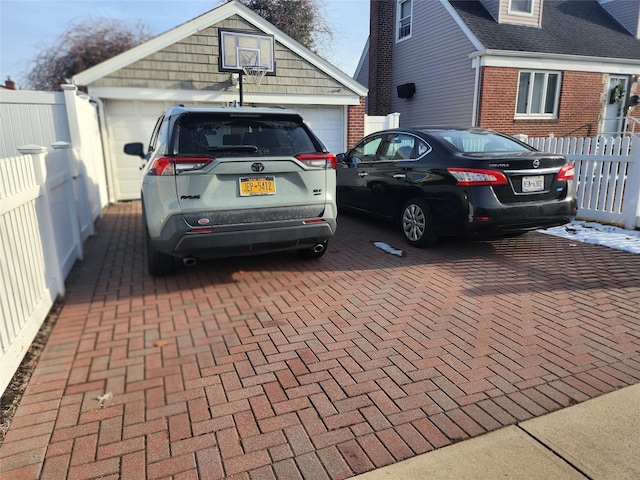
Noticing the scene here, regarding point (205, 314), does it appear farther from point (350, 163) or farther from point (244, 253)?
point (350, 163)

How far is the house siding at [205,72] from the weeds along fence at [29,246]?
18.4 ft

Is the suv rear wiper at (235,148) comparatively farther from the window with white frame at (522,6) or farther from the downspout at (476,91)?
the window with white frame at (522,6)

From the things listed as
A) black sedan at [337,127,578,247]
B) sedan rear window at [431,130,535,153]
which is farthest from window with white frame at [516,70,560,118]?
black sedan at [337,127,578,247]

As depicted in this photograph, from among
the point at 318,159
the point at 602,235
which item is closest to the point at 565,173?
the point at 602,235

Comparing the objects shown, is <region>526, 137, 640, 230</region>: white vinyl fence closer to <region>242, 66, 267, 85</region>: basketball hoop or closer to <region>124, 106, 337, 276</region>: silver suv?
<region>124, 106, 337, 276</region>: silver suv

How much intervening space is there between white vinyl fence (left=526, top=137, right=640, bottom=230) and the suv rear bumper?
5.13 metres

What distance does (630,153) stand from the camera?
6742 mm

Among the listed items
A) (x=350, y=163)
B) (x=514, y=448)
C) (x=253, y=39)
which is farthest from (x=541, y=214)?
(x=253, y=39)

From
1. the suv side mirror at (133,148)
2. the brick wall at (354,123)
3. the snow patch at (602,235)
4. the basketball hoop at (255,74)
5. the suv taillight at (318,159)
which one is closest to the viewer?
the suv taillight at (318,159)

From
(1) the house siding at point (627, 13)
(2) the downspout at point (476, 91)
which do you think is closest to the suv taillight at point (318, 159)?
(2) the downspout at point (476, 91)

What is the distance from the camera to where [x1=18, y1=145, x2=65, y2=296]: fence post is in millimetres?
3928

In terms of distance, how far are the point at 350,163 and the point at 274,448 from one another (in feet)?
18.8

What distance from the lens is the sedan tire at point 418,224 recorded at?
573 cm

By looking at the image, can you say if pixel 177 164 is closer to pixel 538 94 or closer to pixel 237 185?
pixel 237 185
